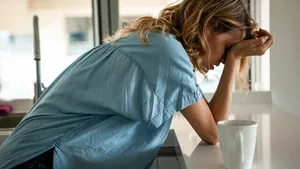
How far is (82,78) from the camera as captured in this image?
92cm

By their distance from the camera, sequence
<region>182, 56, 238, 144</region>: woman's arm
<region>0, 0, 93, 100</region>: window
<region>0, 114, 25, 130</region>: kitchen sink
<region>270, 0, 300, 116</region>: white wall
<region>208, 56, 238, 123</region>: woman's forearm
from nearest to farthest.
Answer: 1. <region>182, 56, 238, 144</region>: woman's arm
2. <region>208, 56, 238, 123</region>: woman's forearm
3. <region>270, 0, 300, 116</region>: white wall
4. <region>0, 114, 25, 130</region>: kitchen sink
5. <region>0, 0, 93, 100</region>: window

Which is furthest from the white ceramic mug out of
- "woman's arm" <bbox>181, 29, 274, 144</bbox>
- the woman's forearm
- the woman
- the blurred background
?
the blurred background

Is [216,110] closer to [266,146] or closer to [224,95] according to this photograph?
[224,95]

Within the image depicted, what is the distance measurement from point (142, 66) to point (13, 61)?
1.56 meters

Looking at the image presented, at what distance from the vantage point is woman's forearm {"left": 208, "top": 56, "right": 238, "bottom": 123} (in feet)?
3.85

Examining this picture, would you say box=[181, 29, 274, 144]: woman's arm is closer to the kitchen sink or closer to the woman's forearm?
the woman's forearm

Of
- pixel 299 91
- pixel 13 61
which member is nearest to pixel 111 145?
pixel 299 91

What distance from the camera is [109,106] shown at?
0.87 m

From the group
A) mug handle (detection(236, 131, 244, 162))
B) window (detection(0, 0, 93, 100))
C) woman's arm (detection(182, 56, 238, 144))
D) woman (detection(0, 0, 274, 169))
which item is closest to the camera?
mug handle (detection(236, 131, 244, 162))

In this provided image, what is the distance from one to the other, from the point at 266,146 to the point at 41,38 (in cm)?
164

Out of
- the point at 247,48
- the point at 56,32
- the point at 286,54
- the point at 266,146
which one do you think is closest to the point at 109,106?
the point at 266,146

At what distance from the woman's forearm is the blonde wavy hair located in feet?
0.33

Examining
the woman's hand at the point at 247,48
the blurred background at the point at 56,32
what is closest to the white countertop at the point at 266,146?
the woman's hand at the point at 247,48

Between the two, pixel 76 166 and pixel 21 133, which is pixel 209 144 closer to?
pixel 76 166
